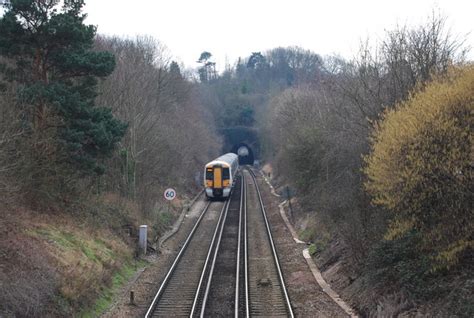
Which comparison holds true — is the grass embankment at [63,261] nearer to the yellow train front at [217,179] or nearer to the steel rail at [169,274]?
the steel rail at [169,274]

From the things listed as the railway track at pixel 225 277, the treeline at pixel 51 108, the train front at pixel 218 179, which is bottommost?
the railway track at pixel 225 277

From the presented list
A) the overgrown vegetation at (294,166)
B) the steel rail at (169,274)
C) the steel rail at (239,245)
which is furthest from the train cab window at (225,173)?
the steel rail at (169,274)

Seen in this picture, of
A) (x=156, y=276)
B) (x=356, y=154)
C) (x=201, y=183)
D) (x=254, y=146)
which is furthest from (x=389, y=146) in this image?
(x=254, y=146)

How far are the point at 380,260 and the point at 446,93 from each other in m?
4.64

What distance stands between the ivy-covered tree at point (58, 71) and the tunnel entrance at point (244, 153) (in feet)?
216

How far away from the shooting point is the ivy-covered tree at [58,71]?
54.5 ft

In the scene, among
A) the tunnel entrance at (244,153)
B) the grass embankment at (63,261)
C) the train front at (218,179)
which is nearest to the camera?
the grass embankment at (63,261)

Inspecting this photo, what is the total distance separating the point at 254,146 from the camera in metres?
84.9

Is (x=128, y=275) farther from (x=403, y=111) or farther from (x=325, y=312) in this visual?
(x=403, y=111)

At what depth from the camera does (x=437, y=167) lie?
10.2 meters

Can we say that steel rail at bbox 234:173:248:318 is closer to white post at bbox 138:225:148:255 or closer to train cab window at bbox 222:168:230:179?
train cab window at bbox 222:168:230:179

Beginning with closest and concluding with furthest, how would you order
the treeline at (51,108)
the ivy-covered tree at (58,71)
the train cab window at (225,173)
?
the treeline at (51,108)
the ivy-covered tree at (58,71)
the train cab window at (225,173)

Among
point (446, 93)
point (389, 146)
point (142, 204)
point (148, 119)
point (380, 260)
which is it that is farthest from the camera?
point (148, 119)

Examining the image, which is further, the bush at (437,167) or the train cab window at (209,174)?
the train cab window at (209,174)
